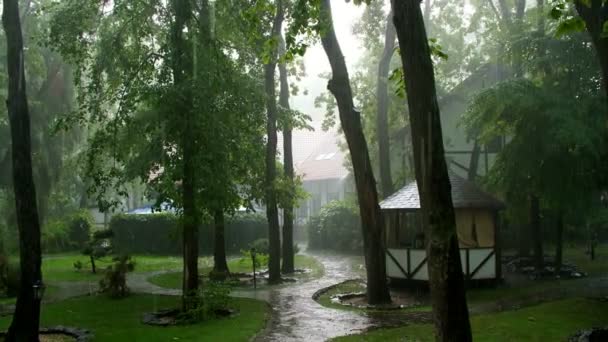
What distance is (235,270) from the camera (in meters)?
25.0

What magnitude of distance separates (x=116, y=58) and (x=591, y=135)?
12.7 metres

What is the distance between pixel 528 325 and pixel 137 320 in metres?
8.23

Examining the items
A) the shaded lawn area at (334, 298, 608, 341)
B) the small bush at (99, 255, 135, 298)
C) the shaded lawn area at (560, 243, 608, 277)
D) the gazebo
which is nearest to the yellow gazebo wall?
the gazebo

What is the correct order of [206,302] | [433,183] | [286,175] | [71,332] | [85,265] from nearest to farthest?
[433,183]
[71,332]
[206,302]
[286,175]
[85,265]

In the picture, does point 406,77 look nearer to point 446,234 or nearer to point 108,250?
point 446,234

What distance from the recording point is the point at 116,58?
52.0 feet

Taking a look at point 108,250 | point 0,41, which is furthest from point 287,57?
point 0,41

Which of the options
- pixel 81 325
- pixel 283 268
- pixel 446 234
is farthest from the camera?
pixel 283 268

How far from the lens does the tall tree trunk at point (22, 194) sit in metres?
11.0

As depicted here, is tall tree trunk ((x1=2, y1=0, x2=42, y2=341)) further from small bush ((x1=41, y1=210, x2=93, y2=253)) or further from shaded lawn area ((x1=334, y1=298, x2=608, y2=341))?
small bush ((x1=41, y1=210, x2=93, y2=253))

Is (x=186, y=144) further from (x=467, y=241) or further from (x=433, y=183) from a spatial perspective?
(x=467, y=241)

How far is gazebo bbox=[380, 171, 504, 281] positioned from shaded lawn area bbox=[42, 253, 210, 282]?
1088 cm

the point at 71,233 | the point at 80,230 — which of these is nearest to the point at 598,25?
the point at 71,233

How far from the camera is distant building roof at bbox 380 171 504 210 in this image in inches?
707
